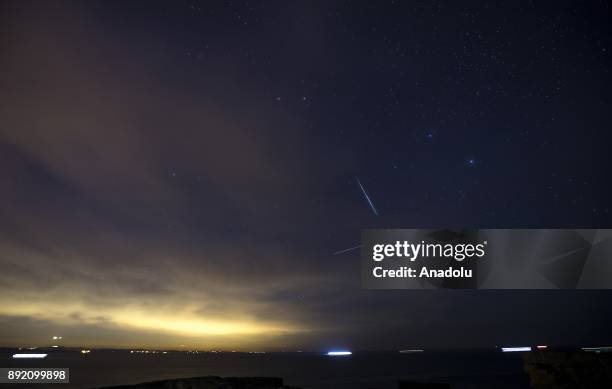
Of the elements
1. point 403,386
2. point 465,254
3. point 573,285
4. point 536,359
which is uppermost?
point 465,254

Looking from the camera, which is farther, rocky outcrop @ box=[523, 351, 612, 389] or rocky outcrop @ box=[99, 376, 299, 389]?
rocky outcrop @ box=[99, 376, 299, 389]

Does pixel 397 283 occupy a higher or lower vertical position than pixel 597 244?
lower

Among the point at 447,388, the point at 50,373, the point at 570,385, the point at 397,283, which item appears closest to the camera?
the point at 570,385

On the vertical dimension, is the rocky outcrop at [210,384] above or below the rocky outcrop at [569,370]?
below

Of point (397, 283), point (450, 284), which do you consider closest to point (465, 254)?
point (450, 284)

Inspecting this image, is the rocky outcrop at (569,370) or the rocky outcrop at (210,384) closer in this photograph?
the rocky outcrop at (569,370)

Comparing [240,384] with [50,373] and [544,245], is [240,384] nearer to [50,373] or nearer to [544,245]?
[50,373]

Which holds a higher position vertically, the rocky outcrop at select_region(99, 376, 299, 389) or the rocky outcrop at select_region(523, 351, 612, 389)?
the rocky outcrop at select_region(523, 351, 612, 389)

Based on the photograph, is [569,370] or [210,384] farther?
[210,384]

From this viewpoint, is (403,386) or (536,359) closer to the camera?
(536,359)

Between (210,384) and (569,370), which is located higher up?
(569,370)

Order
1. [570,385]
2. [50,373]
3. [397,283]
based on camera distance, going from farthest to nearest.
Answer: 1. [50,373]
2. [397,283]
3. [570,385]
